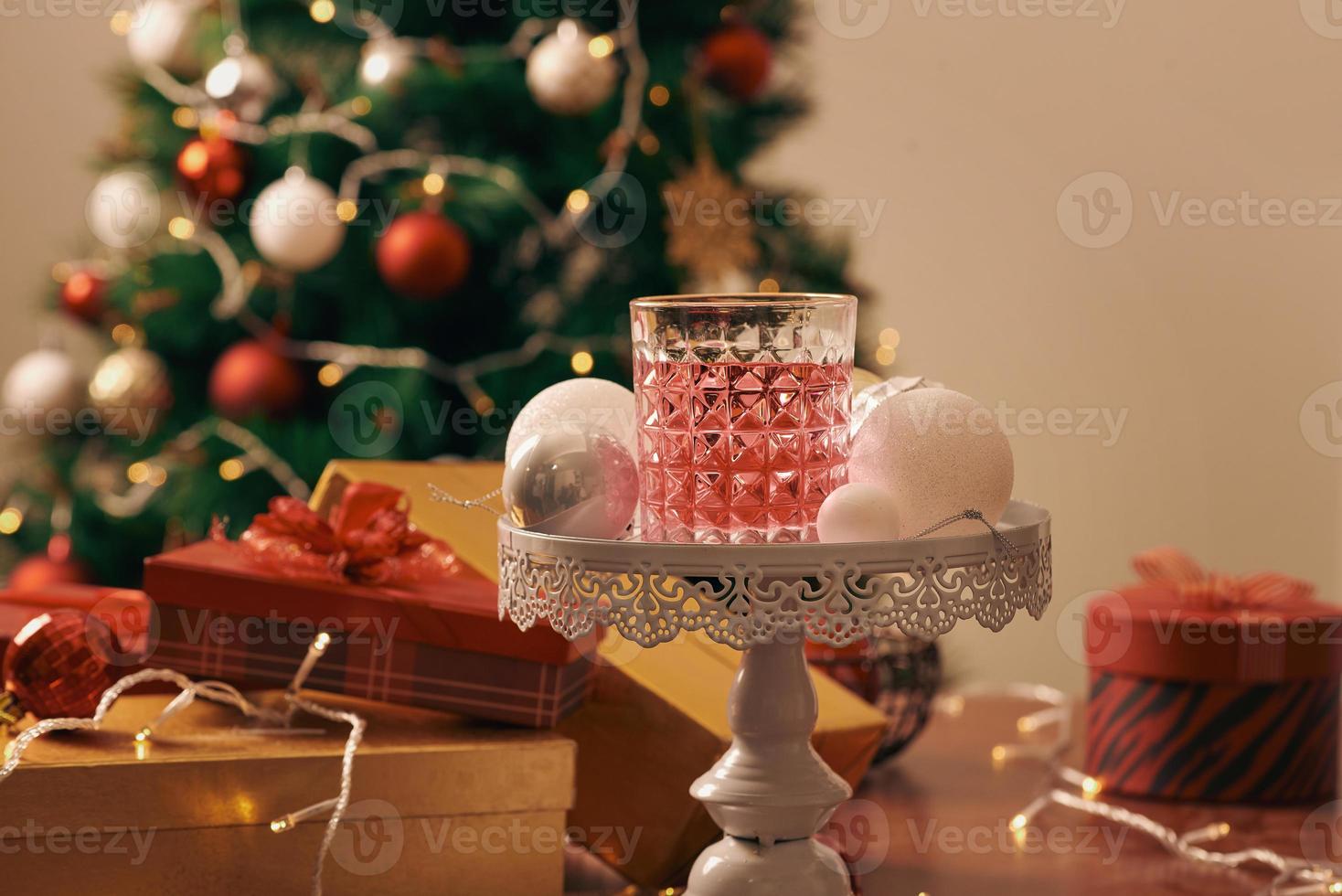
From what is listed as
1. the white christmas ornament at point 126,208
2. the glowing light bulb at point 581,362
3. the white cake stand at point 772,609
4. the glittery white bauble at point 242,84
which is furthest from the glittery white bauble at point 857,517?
the white christmas ornament at point 126,208

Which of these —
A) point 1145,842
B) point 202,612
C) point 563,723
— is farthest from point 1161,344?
point 202,612

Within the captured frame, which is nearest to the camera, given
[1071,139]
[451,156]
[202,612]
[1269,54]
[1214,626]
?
[202,612]

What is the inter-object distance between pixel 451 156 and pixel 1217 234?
1.13 m

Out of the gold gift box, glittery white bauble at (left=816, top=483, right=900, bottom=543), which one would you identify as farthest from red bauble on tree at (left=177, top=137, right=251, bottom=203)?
glittery white bauble at (left=816, top=483, right=900, bottom=543)

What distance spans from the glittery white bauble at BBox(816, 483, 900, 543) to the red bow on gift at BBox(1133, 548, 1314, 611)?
586 millimetres

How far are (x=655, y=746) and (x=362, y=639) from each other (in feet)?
0.70

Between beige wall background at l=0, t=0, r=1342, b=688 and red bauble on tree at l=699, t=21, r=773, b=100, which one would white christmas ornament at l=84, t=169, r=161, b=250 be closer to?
beige wall background at l=0, t=0, r=1342, b=688

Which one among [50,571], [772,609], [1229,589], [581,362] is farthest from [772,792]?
[50,571]

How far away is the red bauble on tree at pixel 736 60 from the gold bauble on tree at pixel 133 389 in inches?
30.7

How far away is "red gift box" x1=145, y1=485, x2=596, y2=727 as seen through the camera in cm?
93

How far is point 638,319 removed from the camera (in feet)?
2.56

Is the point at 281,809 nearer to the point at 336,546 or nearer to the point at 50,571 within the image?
the point at 336,546

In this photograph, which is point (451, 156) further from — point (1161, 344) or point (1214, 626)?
point (1161, 344)

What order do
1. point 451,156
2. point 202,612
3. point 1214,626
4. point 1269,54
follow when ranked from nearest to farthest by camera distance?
point 202,612, point 1214,626, point 451,156, point 1269,54
